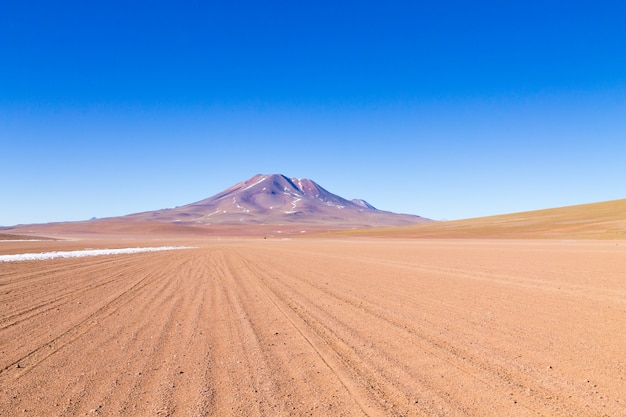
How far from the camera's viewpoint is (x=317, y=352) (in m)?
7.22

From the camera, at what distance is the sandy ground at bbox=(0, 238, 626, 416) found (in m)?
5.27

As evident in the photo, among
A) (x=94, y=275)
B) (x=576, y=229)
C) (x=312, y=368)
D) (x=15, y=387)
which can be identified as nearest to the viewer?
(x=15, y=387)

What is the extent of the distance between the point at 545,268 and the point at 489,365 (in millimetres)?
15834

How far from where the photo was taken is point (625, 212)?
250ft

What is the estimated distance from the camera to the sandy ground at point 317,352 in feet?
17.3

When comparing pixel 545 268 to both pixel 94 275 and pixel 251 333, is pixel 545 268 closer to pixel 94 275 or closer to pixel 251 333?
pixel 251 333

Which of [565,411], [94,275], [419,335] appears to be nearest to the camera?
[565,411]

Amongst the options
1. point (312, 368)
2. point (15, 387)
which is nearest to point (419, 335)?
point (312, 368)

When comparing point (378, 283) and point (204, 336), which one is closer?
point (204, 336)

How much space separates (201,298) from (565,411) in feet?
31.8

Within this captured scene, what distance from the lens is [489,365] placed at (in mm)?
6457

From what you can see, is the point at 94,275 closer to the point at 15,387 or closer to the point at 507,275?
the point at 15,387

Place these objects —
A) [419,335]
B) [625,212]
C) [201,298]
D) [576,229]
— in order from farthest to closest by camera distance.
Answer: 1. [625,212]
2. [576,229]
3. [201,298]
4. [419,335]

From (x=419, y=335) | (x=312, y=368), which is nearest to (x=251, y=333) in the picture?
(x=312, y=368)
